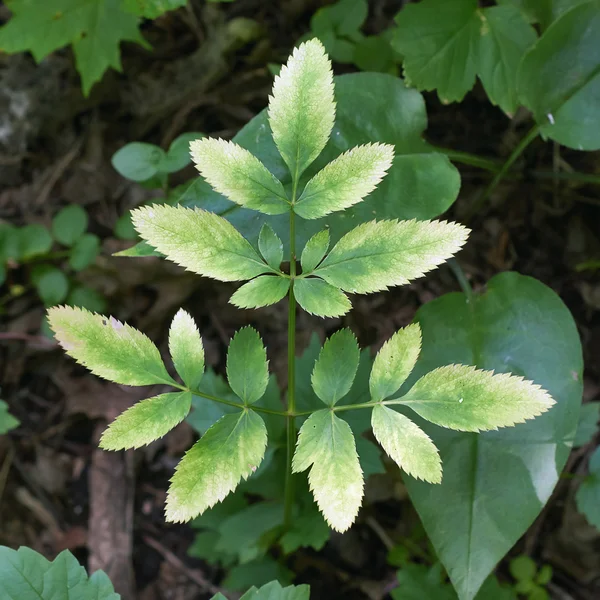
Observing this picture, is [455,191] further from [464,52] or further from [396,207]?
[464,52]

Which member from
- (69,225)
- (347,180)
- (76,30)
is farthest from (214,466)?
(76,30)

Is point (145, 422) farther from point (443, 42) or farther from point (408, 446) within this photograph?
point (443, 42)

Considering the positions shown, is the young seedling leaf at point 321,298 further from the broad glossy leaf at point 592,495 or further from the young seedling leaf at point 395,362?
the broad glossy leaf at point 592,495

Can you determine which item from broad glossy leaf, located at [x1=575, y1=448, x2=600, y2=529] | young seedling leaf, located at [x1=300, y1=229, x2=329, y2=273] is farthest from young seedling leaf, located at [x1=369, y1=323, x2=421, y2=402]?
broad glossy leaf, located at [x1=575, y1=448, x2=600, y2=529]

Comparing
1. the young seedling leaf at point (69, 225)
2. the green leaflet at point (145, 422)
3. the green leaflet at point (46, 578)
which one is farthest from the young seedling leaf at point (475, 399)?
A: the young seedling leaf at point (69, 225)

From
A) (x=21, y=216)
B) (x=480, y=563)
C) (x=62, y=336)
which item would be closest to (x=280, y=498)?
(x=480, y=563)

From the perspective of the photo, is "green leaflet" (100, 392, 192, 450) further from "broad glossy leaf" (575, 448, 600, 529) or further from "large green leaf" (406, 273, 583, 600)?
"broad glossy leaf" (575, 448, 600, 529)
